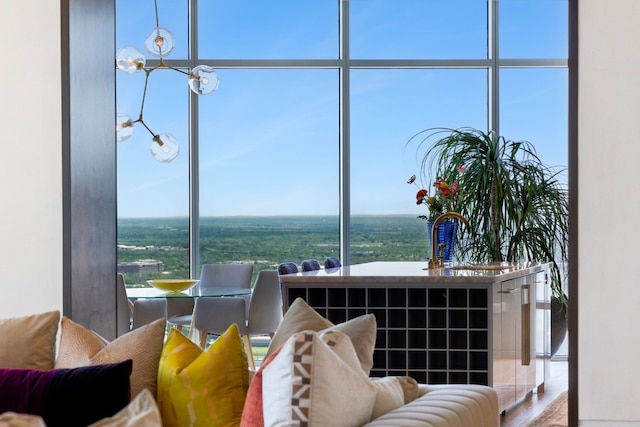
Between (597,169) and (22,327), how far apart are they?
8.24 ft

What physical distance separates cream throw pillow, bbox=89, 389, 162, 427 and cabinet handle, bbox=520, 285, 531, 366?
4528 mm

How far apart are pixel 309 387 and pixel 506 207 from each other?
222 inches

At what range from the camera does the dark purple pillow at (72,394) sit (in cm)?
228

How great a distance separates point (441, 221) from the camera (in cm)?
609

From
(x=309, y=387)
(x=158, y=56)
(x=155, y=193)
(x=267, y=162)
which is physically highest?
(x=158, y=56)

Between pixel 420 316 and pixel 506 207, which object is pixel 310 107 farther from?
pixel 420 316

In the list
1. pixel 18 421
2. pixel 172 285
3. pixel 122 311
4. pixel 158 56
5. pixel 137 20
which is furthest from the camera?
pixel 137 20

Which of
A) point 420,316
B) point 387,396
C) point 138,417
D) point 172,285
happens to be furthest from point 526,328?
point 138,417

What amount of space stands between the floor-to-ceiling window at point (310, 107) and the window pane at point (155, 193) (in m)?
0.01

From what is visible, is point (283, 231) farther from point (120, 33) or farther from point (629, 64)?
point (629, 64)

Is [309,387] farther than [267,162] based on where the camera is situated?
No

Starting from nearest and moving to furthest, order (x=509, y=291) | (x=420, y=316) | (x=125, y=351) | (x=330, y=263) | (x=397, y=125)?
(x=125, y=351) → (x=420, y=316) → (x=509, y=291) → (x=330, y=263) → (x=397, y=125)

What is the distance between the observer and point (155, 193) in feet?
26.7

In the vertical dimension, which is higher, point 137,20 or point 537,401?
point 137,20
